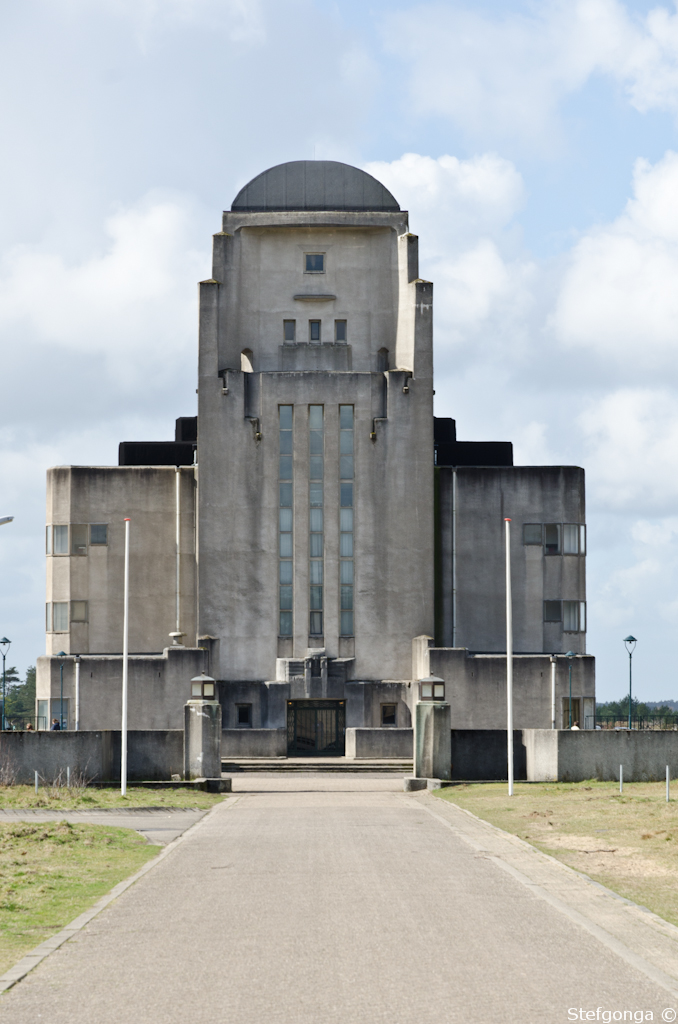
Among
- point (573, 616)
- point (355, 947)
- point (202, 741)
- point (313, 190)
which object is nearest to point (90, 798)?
point (202, 741)

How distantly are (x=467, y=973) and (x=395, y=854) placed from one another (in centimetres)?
985

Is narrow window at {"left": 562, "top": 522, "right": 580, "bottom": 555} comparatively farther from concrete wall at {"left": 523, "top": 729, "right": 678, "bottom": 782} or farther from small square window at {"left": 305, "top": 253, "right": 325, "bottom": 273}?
concrete wall at {"left": 523, "top": 729, "right": 678, "bottom": 782}

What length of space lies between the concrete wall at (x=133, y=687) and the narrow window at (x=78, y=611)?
3.31 meters

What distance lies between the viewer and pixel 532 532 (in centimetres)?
6072

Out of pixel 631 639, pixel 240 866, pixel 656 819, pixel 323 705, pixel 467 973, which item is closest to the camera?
pixel 467 973

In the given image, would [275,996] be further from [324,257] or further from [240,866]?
[324,257]

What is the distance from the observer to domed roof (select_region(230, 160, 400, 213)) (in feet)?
205

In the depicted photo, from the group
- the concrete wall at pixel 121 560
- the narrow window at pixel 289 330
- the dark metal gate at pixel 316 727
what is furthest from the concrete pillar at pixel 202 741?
the narrow window at pixel 289 330

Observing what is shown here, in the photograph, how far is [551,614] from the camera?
60.6 meters

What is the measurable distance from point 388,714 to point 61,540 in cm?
1768

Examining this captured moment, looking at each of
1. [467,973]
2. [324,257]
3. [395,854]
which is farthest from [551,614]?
[467,973]

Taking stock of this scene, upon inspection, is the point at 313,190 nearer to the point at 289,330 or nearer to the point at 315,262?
the point at 315,262

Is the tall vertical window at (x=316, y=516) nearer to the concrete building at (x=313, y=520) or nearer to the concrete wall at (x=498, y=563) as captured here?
the concrete building at (x=313, y=520)

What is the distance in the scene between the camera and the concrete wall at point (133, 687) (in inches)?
2160
